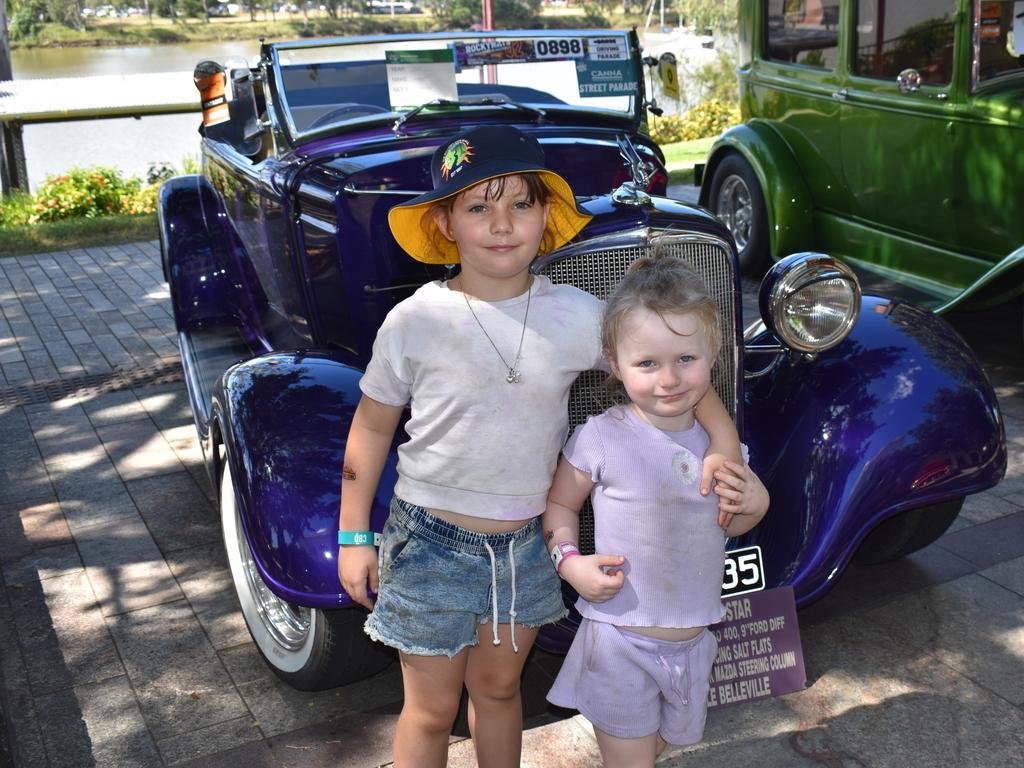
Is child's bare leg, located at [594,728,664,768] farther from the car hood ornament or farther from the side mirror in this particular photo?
the side mirror

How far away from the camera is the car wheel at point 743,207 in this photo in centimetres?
702

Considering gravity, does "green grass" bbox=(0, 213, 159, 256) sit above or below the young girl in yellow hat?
below

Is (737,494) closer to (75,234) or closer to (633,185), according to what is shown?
(633,185)

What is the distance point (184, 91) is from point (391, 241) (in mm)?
11368

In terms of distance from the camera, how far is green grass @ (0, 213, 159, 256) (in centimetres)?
938

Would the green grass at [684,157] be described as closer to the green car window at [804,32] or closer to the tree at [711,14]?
the green car window at [804,32]

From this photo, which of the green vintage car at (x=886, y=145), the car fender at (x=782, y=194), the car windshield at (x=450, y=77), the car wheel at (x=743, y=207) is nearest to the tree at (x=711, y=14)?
the car wheel at (x=743, y=207)

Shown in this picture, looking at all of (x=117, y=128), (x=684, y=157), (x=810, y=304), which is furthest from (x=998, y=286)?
(x=117, y=128)

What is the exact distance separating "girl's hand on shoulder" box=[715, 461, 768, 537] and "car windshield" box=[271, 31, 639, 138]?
210 centimetres

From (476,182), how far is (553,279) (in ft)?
2.15

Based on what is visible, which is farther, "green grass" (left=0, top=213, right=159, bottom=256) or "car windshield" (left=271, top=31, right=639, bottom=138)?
"green grass" (left=0, top=213, right=159, bottom=256)

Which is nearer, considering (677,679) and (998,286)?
(677,679)

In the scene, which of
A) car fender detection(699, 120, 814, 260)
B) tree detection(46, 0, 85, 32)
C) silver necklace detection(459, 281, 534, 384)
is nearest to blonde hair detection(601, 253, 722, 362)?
silver necklace detection(459, 281, 534, 384)

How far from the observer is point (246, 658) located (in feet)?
10.6
